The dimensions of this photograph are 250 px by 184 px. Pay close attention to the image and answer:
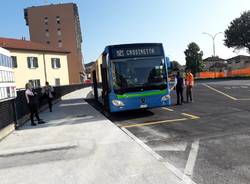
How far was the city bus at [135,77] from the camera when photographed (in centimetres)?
1310

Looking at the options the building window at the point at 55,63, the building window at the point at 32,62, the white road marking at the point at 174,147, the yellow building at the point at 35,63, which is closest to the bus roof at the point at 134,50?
the white road marking at the point at 174,147

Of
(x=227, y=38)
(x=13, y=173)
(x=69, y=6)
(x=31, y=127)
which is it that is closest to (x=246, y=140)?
(x=13, y=173)

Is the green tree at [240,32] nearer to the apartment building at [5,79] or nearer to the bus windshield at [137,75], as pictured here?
the bus windshield at [137,75]

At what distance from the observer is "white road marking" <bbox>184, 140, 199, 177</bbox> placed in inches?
224

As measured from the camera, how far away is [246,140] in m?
7.64

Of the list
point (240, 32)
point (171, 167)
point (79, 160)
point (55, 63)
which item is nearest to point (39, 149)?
point (79, 160)

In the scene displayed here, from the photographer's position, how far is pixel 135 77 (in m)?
13.2

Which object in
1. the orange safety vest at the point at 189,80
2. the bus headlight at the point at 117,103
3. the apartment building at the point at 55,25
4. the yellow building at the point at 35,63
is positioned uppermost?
the apartment building at the point at 55,25

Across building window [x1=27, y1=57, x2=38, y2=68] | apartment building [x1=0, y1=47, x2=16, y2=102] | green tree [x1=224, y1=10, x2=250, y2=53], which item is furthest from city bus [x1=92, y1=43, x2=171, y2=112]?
green tree [x1=224, y1=10, x2=250, y2=53]

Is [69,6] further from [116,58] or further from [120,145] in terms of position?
[120,145]

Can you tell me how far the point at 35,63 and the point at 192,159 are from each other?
46845 mm

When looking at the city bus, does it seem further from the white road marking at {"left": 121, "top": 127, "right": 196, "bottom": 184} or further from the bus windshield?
the white road marking at {"left": 121, "top": 127, "right": 196, "bottom": 184}

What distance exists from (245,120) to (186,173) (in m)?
5.65

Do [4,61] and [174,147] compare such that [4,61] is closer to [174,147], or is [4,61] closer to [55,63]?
[174,147]
